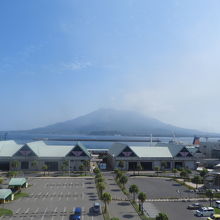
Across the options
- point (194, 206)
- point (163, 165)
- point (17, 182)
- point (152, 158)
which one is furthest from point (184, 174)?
point (17, 182)

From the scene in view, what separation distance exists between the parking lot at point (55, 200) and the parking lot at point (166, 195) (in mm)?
6065

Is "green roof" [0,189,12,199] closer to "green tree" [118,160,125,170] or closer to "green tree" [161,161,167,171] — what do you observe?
"green tree" [118,160,125,170]

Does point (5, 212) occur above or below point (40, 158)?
below

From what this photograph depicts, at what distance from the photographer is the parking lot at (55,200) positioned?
25.3 m

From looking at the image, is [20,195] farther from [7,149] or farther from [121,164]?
[7,149]

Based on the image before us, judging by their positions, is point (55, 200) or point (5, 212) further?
point (55, 200)

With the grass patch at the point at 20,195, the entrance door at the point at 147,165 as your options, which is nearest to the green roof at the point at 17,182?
the grass patch at the point at 20,195

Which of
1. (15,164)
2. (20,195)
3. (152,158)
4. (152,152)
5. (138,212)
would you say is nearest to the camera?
(138,212)

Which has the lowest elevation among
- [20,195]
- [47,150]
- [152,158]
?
[20,195]

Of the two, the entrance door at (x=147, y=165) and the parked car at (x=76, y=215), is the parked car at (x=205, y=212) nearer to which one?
the parked car at (x=76, y=215)

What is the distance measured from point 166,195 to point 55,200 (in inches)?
494

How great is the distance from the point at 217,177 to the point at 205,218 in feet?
48.3

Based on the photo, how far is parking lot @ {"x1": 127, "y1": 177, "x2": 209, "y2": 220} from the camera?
26.4m

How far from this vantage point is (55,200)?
30.6m
